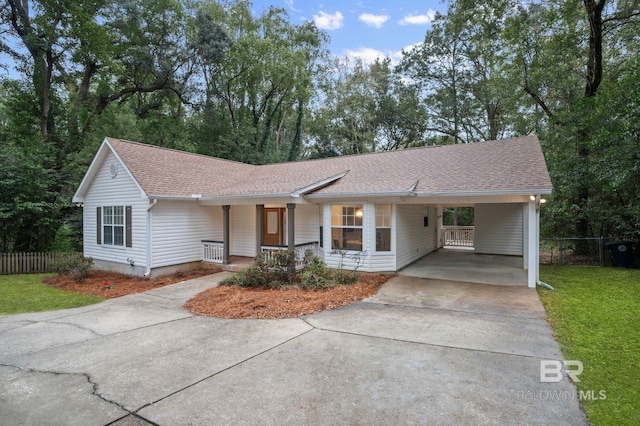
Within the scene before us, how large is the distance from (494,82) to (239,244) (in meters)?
15.0

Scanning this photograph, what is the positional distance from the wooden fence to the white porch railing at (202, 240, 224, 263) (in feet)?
16.4

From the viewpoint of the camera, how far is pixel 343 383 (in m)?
3.82

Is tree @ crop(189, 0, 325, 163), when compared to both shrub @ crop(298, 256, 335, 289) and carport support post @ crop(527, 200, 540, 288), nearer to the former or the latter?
shrub @ crop(298, 256, 335, 289)

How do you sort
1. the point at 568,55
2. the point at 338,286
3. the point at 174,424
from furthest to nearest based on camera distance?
the point at 568,55
the point at 338,286
the point at 174,424

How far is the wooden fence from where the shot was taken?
1229 cm

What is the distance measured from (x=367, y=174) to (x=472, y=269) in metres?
5.10

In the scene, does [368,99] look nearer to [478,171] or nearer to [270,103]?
[270,103]

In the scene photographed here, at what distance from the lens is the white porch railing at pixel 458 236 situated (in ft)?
60.9

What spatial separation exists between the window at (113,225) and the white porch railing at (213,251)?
2867 mm

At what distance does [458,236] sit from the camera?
19.0 metres

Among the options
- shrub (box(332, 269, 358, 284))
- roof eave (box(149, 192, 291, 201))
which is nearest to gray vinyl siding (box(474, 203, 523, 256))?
shrub (box(332, 269, 358, 284))

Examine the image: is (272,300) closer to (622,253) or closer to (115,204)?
(115,204)

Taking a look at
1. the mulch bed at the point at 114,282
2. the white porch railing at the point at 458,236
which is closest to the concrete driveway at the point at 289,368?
the mulch bed at the point at 114,282

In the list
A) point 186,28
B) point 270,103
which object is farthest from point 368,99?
point 186,28
